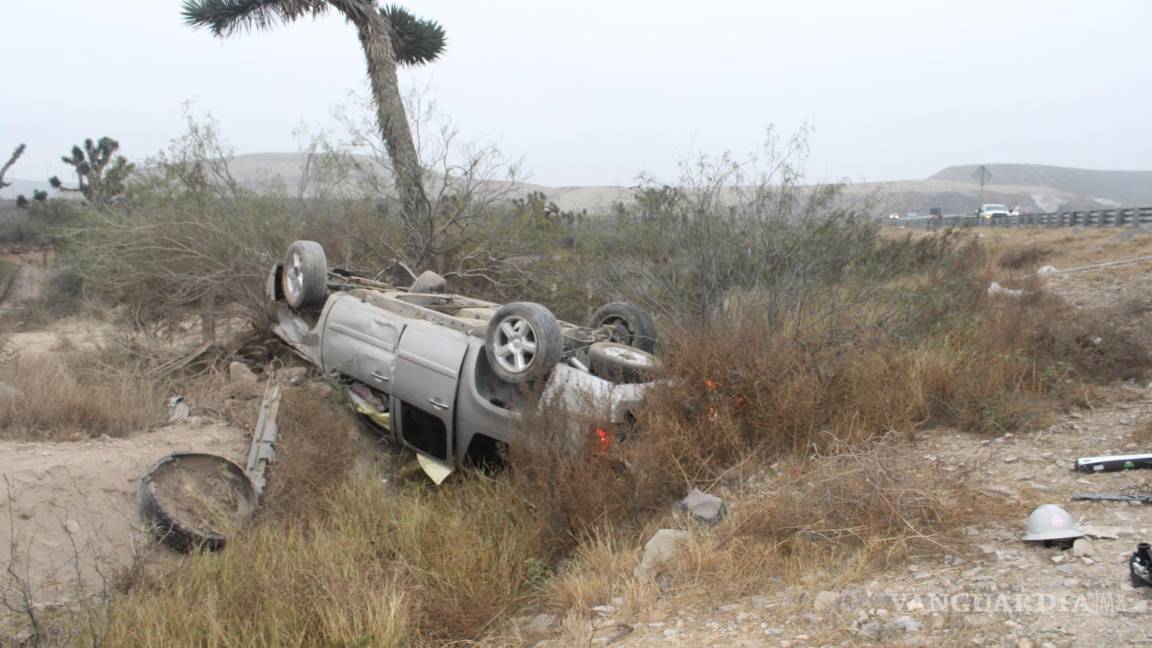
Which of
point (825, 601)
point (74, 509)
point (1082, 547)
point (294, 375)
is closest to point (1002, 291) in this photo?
point (1082, 547)

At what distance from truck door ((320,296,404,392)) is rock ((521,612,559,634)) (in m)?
2.79

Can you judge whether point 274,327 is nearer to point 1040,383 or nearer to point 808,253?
point 808,253

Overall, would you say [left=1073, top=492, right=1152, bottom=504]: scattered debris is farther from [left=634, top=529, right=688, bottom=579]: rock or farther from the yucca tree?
the yucca tree

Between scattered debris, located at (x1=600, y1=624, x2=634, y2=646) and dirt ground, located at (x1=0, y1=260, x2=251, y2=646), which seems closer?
scattered debris, located at (x1=600, y1=624, x2=634, y2=646)

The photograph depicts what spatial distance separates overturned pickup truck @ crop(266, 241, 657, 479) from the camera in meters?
5.93

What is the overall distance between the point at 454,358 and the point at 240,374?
3.16 metres

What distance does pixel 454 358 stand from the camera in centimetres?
636

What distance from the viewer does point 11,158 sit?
25.4 m

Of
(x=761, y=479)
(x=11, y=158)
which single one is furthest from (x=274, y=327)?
(x=11, y=158)

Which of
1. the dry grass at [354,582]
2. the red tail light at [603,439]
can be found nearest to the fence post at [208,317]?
the dry grass at [354,582]

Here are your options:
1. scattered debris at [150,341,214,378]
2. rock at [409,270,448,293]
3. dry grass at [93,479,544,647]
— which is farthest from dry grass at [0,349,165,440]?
rock at [409,270,448,293]

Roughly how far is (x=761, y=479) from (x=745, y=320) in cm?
154

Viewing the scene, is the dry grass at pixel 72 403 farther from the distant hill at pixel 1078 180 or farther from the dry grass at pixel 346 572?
the distant hill at pixel 1078 180

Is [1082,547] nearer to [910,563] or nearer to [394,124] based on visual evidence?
[910,563]
